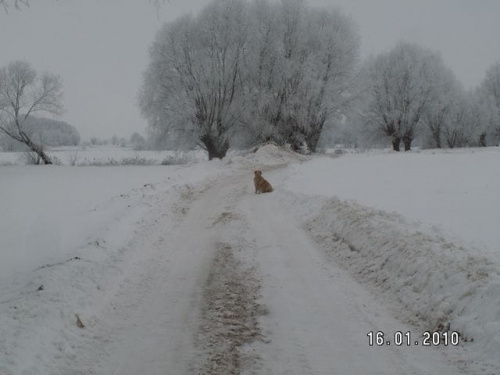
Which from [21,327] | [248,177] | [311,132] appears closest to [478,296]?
[21,327]

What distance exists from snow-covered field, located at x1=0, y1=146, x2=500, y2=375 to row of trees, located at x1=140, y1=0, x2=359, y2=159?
20.8 metres

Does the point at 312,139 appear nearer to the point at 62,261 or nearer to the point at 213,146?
the point at 213,146

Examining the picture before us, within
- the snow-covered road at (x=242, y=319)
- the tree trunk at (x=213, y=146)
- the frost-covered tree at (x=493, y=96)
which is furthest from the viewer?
the frost-covered tree at (x=493, y=96)

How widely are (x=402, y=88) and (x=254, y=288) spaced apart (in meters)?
40.7

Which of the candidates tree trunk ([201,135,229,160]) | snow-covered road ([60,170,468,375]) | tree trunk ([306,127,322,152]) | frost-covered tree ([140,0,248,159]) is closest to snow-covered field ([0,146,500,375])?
Result: snow-covered road ([60,170,468,375])

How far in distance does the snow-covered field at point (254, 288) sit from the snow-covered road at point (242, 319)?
0.07 ft

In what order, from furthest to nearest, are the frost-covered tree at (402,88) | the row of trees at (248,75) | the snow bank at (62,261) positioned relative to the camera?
the frost-covered tree at (402,88) → the row of trees at (248,75) → the snow bank at (62,261)

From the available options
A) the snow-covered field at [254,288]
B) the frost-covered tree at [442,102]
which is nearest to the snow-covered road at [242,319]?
the snow-covered field at [254,288]

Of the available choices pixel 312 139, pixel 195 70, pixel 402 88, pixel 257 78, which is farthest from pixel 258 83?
pixel 402 88

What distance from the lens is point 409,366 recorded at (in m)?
3.54

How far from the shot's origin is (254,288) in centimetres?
549

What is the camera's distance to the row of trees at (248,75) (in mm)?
29344

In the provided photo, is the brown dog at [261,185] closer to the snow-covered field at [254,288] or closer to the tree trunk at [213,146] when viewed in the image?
the snow-covered field at [254,288]

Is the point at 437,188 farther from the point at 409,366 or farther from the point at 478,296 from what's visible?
the point at 409,366
